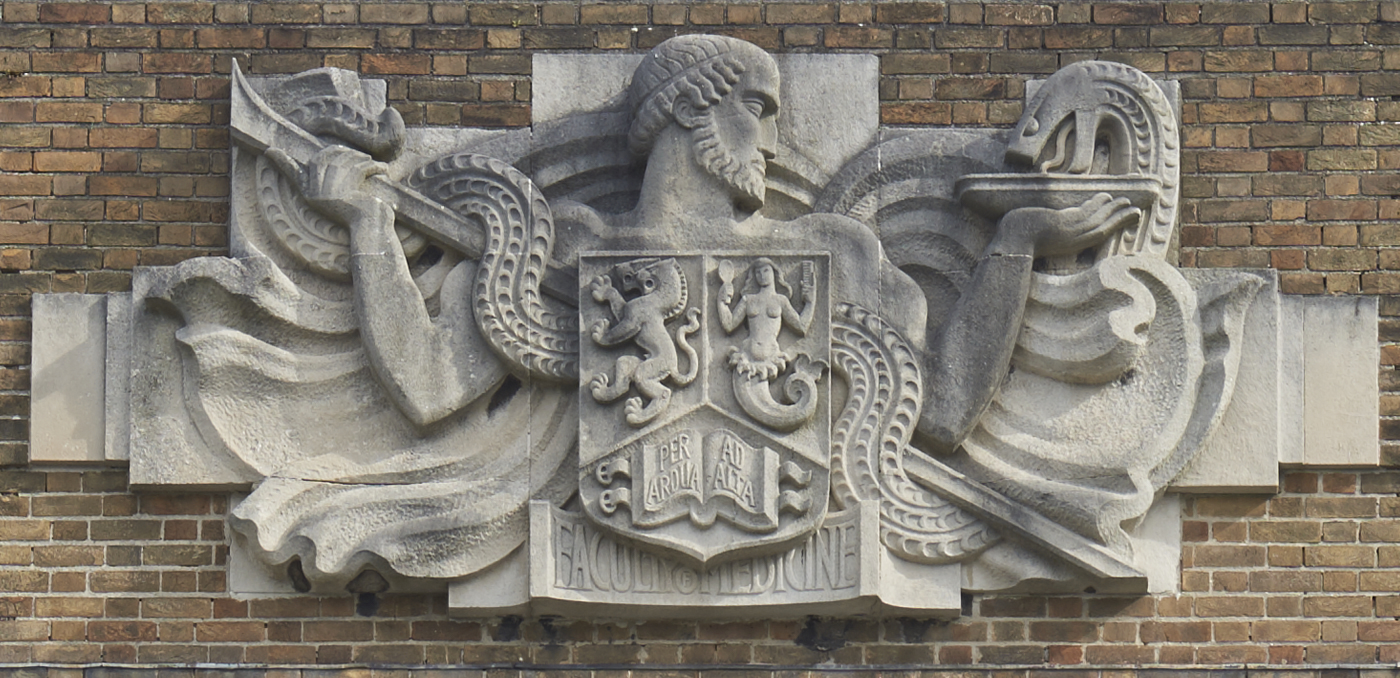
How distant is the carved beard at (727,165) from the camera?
706 cm

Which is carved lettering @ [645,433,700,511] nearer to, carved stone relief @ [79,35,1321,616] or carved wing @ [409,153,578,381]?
carved stone relief @ [79,35,1321,616]

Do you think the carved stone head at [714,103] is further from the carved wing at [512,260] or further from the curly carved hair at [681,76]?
the carved wing at [512,260]

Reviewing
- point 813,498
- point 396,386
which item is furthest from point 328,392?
point 813,498

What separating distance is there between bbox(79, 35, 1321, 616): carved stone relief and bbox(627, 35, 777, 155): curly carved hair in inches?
0.4

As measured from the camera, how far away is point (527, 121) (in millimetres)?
7340

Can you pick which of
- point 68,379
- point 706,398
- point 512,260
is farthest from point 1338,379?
point 68,379

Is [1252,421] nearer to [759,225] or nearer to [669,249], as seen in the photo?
[759,225]

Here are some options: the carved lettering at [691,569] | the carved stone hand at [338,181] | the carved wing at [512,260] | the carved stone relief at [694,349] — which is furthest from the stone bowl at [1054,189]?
the carved stone hand at [338,181]

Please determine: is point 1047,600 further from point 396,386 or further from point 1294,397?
point 396,386

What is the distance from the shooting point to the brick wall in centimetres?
701

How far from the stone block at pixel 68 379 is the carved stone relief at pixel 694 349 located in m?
0.15

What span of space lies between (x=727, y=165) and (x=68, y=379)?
6.59 feet

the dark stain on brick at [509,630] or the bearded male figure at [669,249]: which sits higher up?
the bearded male figure at [669,249]

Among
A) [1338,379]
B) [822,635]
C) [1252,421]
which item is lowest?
[822,635]
